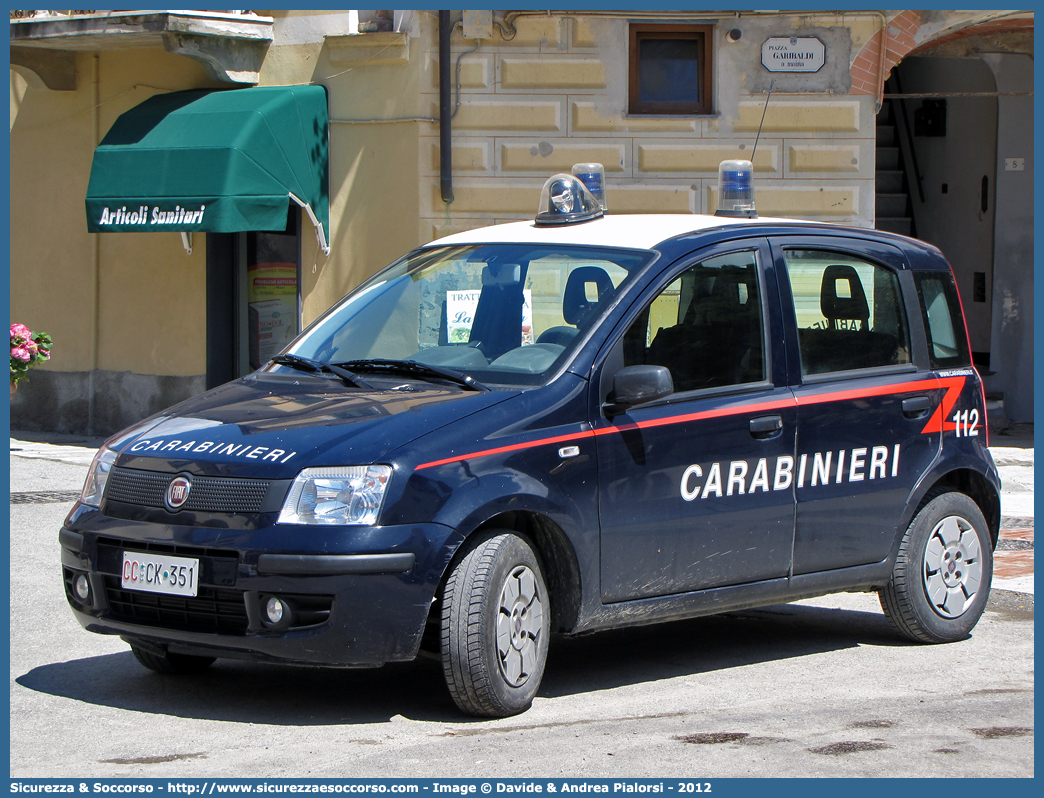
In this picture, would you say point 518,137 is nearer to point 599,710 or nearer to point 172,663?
point 172,663

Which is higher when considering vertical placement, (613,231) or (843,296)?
(613,231)

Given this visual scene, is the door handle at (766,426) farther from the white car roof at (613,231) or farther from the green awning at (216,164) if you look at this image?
the green awning at (216,164)

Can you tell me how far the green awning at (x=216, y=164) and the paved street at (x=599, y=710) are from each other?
6.88m

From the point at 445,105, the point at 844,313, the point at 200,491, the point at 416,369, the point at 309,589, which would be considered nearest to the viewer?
the point at 309,589

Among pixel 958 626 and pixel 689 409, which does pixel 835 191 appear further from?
pixel 689 409

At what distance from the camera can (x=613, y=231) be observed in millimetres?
6051

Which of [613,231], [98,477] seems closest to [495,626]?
[98,477]

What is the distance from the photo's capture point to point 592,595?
5.33m

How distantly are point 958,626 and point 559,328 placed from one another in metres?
2.57

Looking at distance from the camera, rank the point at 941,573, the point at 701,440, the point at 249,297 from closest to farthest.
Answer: the point at 701,440 < the point at 941,573 < the point at 249,297

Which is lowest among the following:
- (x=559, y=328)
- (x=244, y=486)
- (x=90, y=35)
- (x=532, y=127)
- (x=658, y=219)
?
(x=244, y=486)

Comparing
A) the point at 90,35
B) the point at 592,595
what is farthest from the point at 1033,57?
the point at 592,595

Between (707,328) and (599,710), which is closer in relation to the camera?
(599,710)

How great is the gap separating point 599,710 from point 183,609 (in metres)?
1.57
